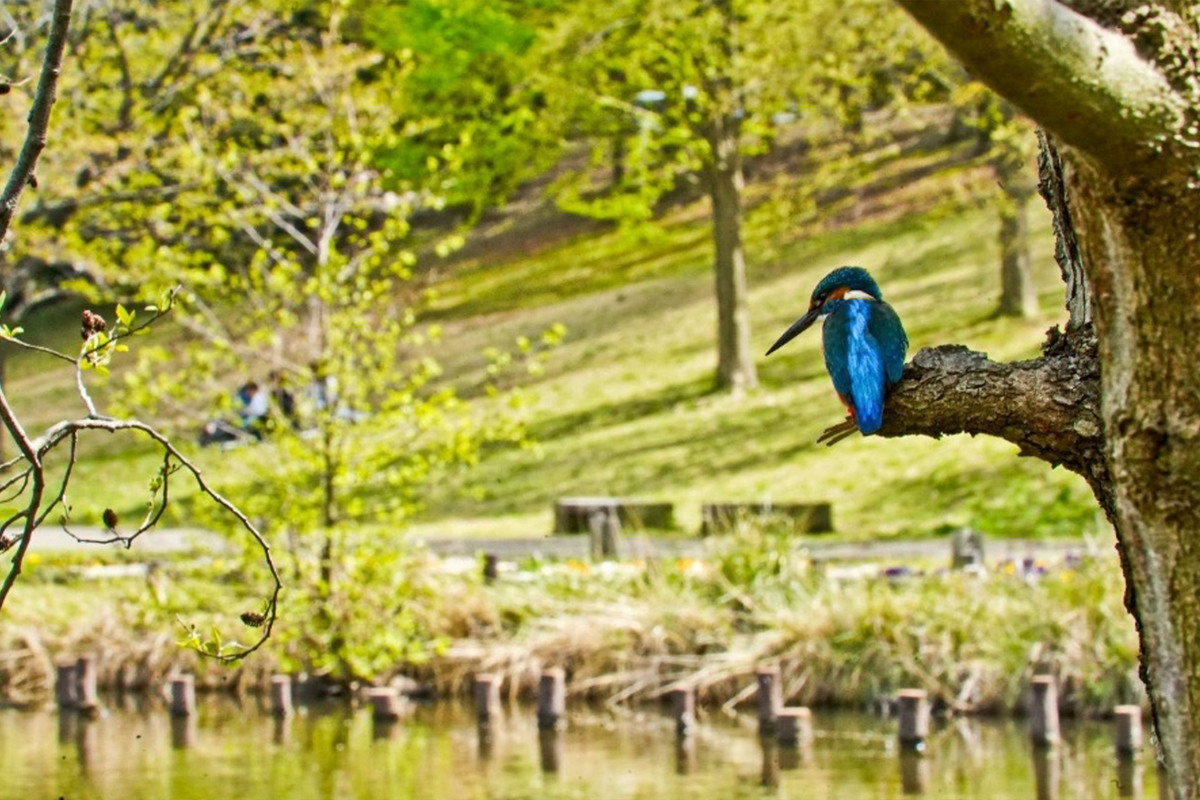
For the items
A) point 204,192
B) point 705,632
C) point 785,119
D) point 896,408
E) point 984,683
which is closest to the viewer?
point 896,408

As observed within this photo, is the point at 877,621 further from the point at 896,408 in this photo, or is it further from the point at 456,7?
the point at 456,7

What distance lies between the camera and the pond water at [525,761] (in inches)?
473

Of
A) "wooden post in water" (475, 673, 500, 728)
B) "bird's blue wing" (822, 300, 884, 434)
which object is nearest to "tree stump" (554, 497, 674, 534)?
"wooden post in water" (475, 673, 500, 728)

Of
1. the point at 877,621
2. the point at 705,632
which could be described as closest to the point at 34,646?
the point at 705,632

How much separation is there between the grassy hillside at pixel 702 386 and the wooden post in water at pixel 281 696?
5.84 feet

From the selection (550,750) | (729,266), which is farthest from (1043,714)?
(729,266)

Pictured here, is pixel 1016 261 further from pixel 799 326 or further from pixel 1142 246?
pixel 1142 246

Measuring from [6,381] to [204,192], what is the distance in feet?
63.1

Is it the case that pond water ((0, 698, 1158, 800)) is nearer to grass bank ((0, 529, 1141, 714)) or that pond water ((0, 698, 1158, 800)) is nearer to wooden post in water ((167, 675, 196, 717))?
wooden post in water ((167, 675, 196, 717))

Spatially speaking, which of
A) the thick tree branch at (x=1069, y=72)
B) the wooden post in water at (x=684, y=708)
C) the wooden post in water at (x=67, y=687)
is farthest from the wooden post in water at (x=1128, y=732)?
the thick tree branch at (x=1069, y=72)

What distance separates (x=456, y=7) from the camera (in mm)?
37469

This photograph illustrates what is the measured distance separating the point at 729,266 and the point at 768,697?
15.7 m

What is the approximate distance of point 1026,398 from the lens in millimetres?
4262

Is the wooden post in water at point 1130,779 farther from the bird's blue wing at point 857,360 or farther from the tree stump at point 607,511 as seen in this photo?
the tree stump at point 607,511
